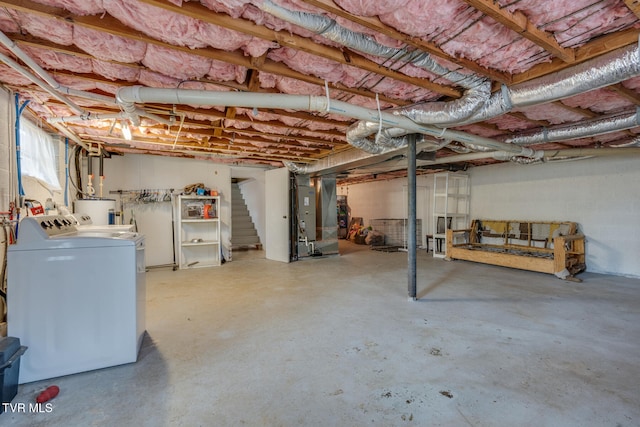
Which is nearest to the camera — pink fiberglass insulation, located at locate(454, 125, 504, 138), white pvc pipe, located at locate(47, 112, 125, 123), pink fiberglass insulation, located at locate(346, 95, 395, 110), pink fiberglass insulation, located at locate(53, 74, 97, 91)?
pink fiberglass insulation, located at locate(53, 74, 97, 91)

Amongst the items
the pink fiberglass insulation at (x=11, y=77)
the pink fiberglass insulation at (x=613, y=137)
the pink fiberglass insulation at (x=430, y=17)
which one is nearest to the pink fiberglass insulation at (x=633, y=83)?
the pink fiberglass insulation at (x=430, y=17)

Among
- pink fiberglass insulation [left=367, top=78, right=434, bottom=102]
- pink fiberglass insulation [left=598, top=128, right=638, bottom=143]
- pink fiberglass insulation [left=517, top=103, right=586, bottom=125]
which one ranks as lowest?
pink fiberglass insulation [left=598, top=128, right=638, bottom=143]

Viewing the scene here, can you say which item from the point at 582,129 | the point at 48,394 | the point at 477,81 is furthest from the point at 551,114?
the point at 48,394

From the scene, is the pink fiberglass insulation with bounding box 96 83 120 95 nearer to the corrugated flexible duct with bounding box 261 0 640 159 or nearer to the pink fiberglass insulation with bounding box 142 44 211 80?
the pink fiberglass insulation with bounding box 142 44 211 80

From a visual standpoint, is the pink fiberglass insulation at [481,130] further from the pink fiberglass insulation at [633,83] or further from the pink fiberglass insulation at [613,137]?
the pink fiberglass insulation at [613,137]

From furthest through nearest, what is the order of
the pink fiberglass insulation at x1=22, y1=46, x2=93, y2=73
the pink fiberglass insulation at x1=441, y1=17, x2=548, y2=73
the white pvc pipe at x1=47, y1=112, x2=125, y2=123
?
1. the white pvc pipe at x1=47, y1=112, x2=125, y2=123
2. the pink fiberglass insulation at x1=22, y1=46, x2=93, y2=73
3. the pink fiberglass insulation at x1=441, y1=17, x2=548, y2=73

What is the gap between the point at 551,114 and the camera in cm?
325

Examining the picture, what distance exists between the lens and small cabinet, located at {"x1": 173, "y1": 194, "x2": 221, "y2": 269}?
5.45 m

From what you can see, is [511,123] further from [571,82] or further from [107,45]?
[107,45]

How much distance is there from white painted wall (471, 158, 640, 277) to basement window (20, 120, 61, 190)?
7816 mm

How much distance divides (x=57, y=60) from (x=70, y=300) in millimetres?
1737

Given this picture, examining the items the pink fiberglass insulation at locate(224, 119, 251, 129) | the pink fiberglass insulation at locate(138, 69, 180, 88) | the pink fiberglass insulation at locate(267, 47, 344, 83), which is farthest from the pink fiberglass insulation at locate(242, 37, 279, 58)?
the pink fiberglass insulation at locate(224, 119, 251, 129)

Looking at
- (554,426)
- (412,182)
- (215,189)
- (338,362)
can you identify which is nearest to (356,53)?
(412,182)

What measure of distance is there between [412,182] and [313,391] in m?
2.58
